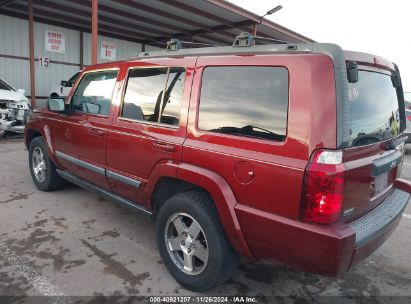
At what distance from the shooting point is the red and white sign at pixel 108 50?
54.6 feet

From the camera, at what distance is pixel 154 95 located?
2.97 m

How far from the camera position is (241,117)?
7.61ft

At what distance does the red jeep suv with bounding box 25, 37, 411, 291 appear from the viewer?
1.97m

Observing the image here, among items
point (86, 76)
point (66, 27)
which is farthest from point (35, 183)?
point (66, 27)

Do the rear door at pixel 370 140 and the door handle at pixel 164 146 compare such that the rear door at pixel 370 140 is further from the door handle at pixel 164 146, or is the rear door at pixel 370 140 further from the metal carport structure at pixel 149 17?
the metal carport structure at pixel 149 17

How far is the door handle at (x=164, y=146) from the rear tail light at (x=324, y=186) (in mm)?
1111

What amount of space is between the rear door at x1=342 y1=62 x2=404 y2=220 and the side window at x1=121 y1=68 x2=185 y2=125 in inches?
50.9

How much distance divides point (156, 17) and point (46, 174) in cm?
991

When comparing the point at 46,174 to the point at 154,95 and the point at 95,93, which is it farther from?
the point at 154,95

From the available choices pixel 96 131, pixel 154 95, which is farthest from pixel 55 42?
pixel 154 95

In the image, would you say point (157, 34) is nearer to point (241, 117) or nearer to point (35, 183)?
point (35, 183)

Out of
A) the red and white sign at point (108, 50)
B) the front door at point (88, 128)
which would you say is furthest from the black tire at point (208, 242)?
the red and white sign at point (108, 50)

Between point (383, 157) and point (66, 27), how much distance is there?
1558 centimetres

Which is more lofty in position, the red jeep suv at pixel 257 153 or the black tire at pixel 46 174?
the red jeep suv at pixel 257 153
